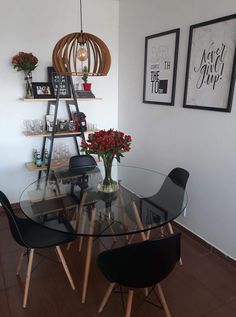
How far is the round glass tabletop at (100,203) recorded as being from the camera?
175cm

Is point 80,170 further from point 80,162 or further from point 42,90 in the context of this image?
point 42,90

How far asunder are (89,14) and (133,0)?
1.94 feet

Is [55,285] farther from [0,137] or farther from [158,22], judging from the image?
[158,22]

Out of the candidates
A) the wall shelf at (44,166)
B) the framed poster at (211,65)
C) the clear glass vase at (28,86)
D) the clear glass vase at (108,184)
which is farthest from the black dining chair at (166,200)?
the clear glass vase at (28,86)

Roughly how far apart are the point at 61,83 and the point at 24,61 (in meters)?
0.50

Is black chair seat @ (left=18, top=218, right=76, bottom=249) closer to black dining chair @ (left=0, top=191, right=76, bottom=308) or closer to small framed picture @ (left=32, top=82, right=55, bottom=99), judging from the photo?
black dining chair @ (left=0, top=191, right=76, bottom=308)

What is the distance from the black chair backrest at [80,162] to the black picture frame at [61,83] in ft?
2.75

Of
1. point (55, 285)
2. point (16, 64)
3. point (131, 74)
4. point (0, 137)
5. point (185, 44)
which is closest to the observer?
point (55, 285)

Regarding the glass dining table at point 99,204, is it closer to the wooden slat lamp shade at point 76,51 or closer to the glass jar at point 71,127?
the glass jar at point 71,127

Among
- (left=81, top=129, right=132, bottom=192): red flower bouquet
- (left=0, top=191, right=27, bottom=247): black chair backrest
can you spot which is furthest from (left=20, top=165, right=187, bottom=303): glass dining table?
(left=81, top=129, right=132, bottom=192): red flower bouquet

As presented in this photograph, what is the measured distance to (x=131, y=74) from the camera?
3.38 meters

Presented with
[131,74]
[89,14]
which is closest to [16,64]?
[89,14]

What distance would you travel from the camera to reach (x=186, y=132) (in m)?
2.61

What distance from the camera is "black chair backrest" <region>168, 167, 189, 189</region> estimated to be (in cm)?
234
